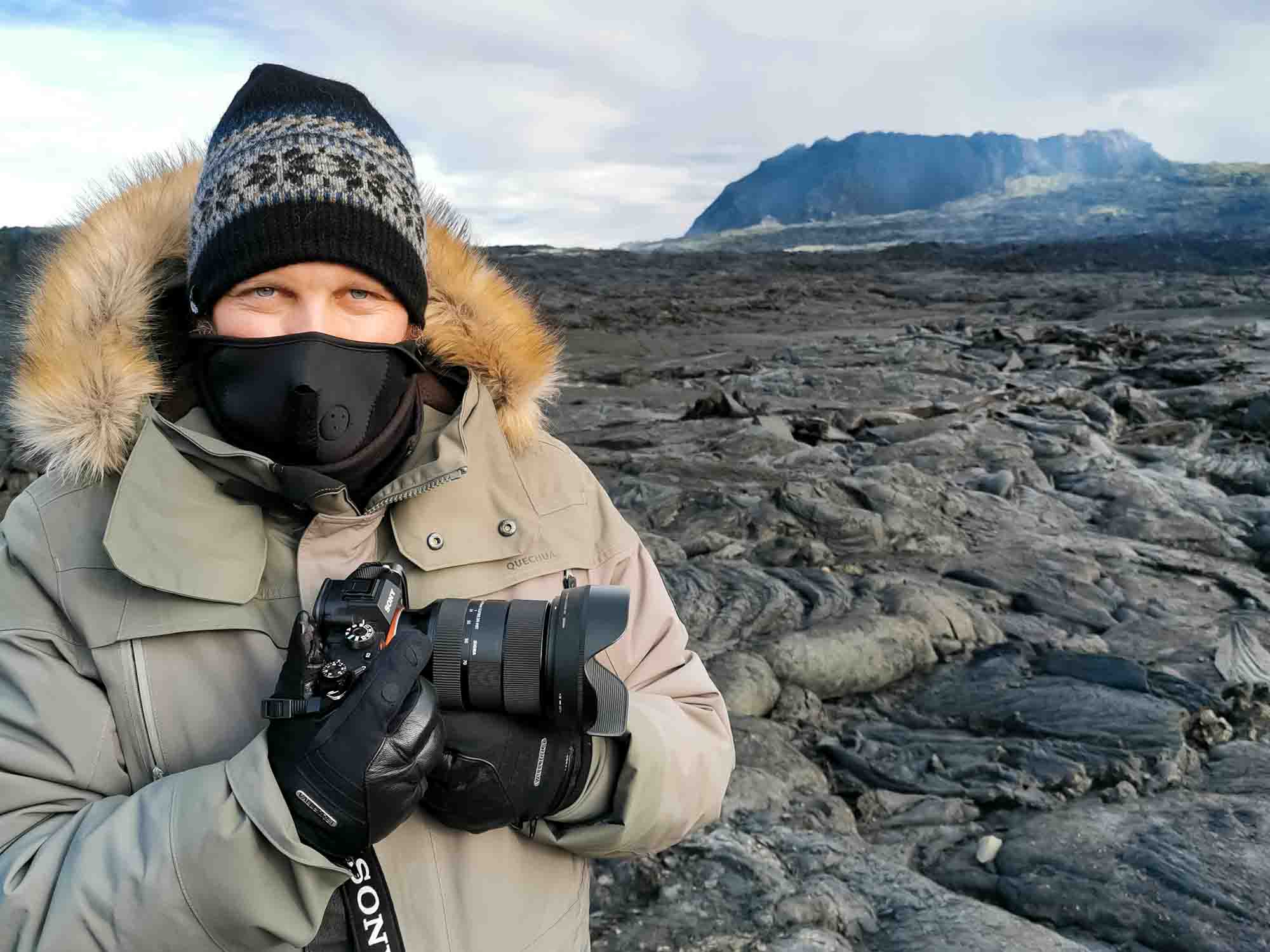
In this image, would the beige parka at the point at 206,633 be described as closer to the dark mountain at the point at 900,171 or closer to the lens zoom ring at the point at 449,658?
the lens zoom ring at the point at 449,658

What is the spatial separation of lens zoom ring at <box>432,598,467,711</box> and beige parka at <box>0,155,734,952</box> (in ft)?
0.58

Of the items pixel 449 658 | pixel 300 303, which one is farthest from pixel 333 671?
pixel 300 303

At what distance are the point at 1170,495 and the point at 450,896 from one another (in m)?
7.86

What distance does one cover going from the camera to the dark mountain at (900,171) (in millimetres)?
118188

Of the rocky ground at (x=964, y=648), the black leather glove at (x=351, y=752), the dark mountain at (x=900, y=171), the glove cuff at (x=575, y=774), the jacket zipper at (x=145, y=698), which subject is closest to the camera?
the black leather glove at (x=351, y=752)

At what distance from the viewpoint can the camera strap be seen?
159 cm

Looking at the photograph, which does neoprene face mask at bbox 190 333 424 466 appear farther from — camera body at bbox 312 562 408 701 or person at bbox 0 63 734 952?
camera body at bbox 312 562 408 701

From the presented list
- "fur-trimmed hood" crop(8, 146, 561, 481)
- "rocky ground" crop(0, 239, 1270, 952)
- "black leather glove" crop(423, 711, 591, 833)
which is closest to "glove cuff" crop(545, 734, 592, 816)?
"black leather glove" crop(423, 711, 591, 833)

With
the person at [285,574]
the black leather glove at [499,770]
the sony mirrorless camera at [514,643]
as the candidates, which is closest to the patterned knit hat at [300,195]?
the person at [285,574]

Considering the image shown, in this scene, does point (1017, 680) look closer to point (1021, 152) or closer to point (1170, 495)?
point (1170, 495)

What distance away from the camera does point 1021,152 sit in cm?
12431

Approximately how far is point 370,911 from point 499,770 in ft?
0.99

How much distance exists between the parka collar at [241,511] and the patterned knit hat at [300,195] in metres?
0.29

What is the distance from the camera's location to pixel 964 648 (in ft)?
17.7
